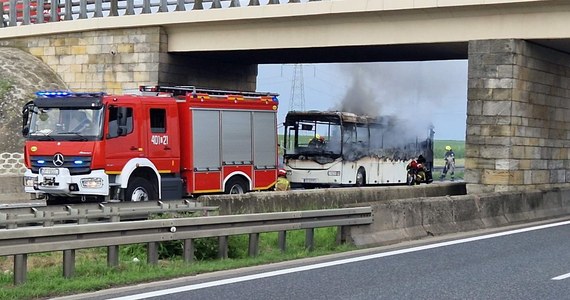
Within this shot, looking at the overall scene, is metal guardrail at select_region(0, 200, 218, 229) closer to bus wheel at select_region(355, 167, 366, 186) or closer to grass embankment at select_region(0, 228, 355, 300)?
grass embankment at select_region(0, 228, 355, 300)

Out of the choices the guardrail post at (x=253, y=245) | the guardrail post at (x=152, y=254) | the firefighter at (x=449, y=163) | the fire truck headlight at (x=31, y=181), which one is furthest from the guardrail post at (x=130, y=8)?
the guardrail post at (x=152, y=254)

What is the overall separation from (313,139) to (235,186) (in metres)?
9.65

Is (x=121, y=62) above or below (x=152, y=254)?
above

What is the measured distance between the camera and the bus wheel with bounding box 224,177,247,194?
25.3m

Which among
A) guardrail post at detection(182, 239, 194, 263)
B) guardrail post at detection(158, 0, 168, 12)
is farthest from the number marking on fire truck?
guardrail post at detection(158, 0, 168, 12)

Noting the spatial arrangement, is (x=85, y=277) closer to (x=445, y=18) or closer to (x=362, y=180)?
(x=445, y=18)

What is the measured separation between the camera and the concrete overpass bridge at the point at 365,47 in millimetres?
25953

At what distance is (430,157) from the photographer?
43906 mm

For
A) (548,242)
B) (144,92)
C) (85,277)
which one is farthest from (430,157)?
(85,277)

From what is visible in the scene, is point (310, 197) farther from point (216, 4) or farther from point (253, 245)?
point (216, 4)

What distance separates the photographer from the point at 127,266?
11875mm

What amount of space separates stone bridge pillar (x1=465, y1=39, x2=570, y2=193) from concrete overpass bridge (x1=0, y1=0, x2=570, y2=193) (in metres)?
0.03

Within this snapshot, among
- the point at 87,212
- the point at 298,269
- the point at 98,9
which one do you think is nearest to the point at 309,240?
the point at 298,269

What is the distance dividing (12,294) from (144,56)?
2497 centimetres
